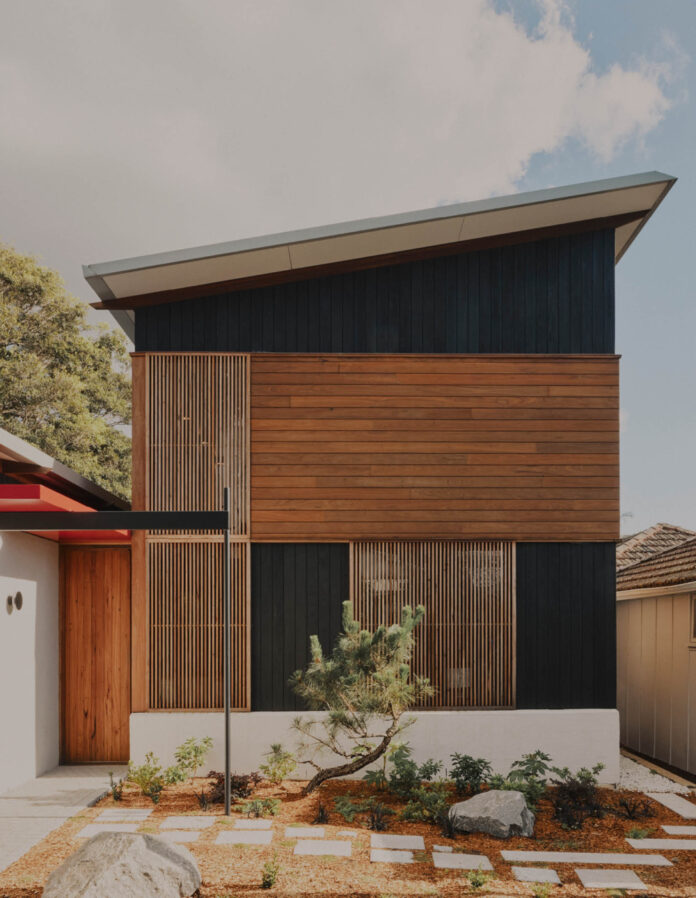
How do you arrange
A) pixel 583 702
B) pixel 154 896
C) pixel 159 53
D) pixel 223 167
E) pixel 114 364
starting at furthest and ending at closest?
1. pixel 114 364
2. pixel 223 167
3. pixel 159 53
4. pixel 583 702
5. pixel 154 896

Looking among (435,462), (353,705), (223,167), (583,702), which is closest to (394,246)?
(435,462)

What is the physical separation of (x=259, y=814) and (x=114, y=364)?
13.5 m

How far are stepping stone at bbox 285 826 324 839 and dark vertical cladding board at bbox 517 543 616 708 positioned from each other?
269cm

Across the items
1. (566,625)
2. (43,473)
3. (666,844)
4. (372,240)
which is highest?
(372,240)

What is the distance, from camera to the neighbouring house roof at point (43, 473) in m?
6.12

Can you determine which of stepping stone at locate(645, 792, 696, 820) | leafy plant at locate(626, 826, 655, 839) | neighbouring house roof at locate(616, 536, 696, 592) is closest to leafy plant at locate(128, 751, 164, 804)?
leafy plant at locate(626, 826, 655, 839)

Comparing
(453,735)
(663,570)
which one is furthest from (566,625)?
(663,570)

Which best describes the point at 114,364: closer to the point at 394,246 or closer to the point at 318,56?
the point at 318,56

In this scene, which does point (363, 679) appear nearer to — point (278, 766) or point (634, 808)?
point (278, 766)

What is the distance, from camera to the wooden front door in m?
8.35

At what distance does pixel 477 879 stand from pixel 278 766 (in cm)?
284

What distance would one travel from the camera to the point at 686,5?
1055 cm

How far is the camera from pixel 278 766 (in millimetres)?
7344

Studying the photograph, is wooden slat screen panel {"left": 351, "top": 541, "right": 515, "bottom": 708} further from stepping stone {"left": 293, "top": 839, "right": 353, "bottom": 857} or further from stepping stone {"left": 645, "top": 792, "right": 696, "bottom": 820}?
stepping stone {"left": 293, "top": 839, "right": 353, "bottom": 857}
